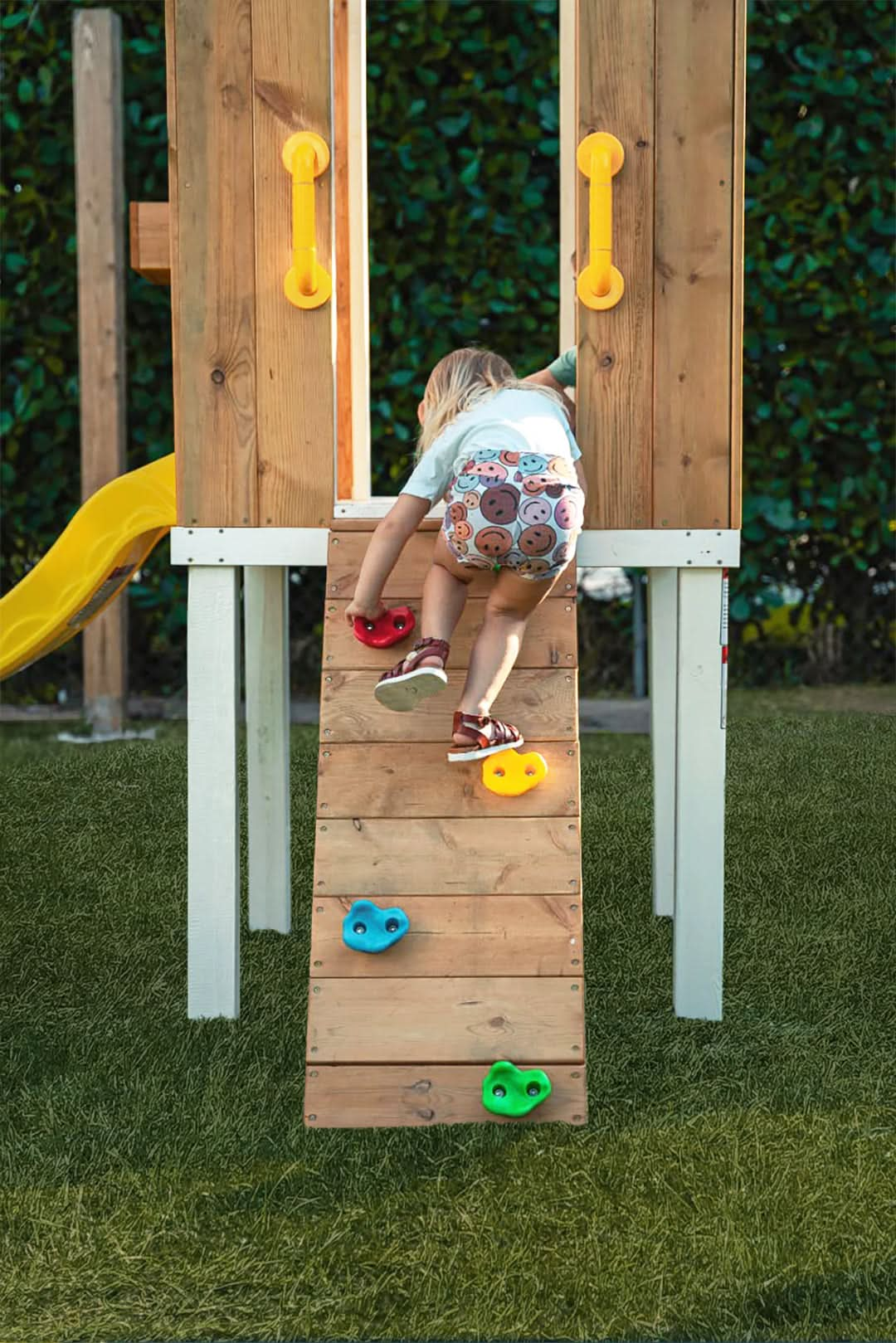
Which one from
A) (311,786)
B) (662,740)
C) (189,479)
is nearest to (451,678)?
(189,479)

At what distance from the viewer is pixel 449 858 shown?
9.34 feet

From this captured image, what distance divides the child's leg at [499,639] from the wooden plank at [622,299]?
279 mm

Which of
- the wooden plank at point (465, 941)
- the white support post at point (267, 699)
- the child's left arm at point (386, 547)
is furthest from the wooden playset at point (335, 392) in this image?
the white support post at point (267, 699)

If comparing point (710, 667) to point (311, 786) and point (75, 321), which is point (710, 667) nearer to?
point (311, 786)

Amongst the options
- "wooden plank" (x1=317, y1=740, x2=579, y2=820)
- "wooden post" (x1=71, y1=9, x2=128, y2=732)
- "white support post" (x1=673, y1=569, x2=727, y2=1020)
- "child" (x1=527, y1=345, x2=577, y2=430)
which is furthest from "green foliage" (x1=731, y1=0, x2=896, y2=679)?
"wooden plank" (x1=317, y1=740, x2=579, y2=820)

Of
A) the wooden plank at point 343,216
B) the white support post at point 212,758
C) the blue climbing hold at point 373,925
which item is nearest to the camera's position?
the blue climbing hold at point 373,925

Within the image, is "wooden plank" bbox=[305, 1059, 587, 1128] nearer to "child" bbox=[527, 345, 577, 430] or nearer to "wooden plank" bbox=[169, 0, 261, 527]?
"wooden plank" bbox=[169, 0, 261, 527]

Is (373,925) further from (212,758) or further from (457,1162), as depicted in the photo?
(212,758)

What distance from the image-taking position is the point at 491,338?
242 inches

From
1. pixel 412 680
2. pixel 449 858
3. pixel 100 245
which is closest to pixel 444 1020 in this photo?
pixel 449 858

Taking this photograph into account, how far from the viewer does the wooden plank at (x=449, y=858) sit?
9.25 feet

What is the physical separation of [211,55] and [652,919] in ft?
7.23

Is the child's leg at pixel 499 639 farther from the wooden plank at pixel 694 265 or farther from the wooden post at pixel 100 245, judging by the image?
the wooden post at pixel 100 245

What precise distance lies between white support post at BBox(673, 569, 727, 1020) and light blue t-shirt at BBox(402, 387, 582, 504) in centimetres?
38
